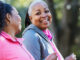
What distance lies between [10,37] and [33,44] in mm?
514

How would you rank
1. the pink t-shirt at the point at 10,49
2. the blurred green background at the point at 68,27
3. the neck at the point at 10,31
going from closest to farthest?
the pink t-shirt at the point at 10,49
the neck at the point at 10,31
the blurred green background at the point at 68,27

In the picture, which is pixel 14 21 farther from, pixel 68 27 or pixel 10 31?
pixel 68 27

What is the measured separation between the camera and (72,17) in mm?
10023

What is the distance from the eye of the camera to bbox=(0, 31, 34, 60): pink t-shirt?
2.27m

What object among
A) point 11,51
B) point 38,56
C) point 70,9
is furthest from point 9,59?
point 70,9

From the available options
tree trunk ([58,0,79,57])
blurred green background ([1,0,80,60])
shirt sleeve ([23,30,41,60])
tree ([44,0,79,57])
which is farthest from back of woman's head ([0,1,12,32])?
tree trunk ([58,0,79,57])

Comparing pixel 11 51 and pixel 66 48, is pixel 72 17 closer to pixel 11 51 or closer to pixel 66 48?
pixel 66 48

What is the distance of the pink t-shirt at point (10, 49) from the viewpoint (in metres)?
2.27

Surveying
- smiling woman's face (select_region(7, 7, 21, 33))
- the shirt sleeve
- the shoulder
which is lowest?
the shirt sleeve

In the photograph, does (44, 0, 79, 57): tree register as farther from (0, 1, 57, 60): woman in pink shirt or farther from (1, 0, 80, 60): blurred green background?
(0, 1, 57, 60): woman in pink shirt

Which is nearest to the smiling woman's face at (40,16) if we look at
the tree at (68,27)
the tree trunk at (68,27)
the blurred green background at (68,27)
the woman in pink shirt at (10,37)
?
the woman in pink shirt at (10,37)

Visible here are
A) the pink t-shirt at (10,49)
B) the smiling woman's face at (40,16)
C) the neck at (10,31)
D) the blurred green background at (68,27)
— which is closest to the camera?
the pink t-shirt at (10,49)

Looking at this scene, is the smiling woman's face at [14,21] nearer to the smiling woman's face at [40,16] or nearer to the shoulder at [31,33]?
the shoulder at [31,33]

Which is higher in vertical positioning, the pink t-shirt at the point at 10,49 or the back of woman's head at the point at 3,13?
the back of woman's head at the point at 3,13
